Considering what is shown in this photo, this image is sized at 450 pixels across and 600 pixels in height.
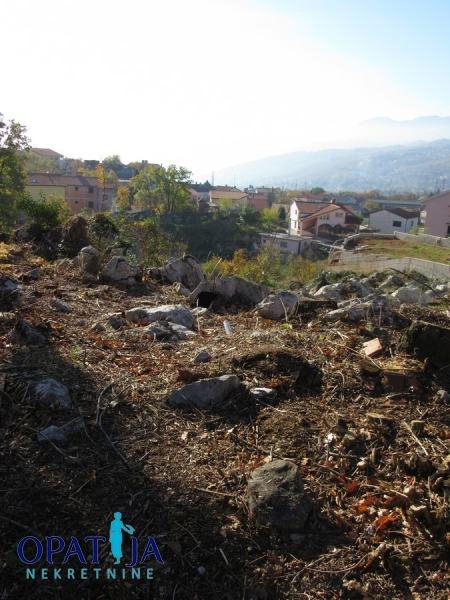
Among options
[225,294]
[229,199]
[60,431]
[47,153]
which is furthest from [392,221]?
[47,153]

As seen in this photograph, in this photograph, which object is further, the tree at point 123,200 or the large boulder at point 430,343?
the tree at point 123,200

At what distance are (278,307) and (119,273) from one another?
112 inches

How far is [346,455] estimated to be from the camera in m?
2.64

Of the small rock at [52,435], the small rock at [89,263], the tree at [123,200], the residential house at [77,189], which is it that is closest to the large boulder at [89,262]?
the small rock at [89,263]

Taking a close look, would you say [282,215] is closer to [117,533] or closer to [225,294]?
[225,294]

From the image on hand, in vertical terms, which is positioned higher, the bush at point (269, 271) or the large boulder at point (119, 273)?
the large boulder at point (119, 273)

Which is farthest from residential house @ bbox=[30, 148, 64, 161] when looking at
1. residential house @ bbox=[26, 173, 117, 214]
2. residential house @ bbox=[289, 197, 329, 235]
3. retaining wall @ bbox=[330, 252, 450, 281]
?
retaining wall @ bbox=[330, 252, 450, 281]

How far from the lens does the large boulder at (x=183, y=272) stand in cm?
798

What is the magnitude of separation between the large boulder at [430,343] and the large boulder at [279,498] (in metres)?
1.61

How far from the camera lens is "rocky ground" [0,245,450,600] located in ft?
6.49

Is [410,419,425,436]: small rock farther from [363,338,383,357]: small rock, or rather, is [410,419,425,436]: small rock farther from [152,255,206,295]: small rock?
[152,255,206,295]: small rock

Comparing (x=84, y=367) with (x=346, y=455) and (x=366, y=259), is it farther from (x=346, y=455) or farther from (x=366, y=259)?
(x=366, y=259)

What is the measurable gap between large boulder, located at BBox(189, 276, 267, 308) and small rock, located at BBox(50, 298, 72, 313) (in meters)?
1.64

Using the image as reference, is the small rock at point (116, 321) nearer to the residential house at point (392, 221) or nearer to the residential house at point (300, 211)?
the residential house at point (392, 221)
